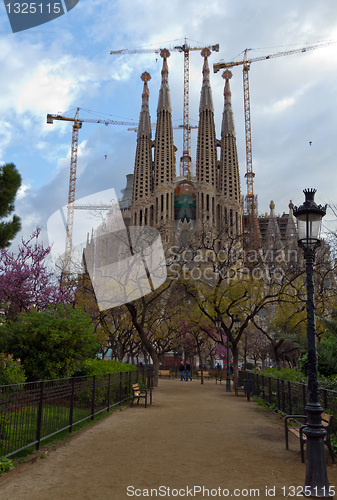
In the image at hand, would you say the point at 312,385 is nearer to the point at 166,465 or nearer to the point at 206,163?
the point at 166,465

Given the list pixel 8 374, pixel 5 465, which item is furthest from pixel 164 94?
pixel 5 465

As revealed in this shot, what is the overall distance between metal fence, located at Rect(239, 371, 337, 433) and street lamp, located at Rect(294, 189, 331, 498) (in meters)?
2.20

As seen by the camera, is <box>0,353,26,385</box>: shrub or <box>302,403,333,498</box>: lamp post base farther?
<box>0,353,26,385</box>: shrub

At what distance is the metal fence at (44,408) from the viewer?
23.1 ft

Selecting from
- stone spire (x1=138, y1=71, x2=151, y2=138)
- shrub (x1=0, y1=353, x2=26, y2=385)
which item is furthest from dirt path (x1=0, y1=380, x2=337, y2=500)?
stone spire (x1=138, y1=71, x2=151, y2=138)

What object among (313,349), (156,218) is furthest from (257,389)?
(156,218)

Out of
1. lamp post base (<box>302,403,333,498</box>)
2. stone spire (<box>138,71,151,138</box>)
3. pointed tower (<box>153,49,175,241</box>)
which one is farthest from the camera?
stone spire (<box>138,71,151,138</box>)

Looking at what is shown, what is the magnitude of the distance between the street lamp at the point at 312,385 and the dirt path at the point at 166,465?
1.38ft

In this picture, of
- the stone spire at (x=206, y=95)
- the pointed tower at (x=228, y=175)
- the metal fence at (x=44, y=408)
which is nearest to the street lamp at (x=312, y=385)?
the metal fence at (x=44, y=408)

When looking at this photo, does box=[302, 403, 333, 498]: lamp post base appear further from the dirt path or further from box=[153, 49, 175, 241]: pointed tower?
box=[153, 49, 175, 241]: pointed tower

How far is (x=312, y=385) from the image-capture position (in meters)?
6.52

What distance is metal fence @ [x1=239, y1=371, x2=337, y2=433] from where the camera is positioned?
8.76 m

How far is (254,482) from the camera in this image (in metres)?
6.50

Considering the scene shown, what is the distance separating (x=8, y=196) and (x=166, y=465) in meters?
9.61
